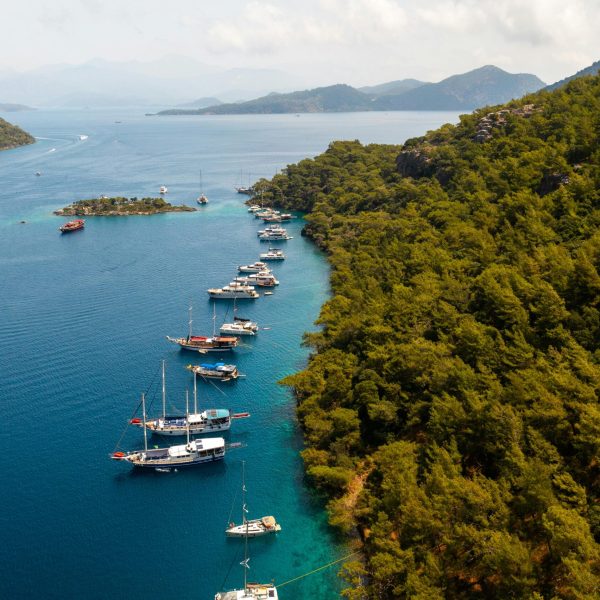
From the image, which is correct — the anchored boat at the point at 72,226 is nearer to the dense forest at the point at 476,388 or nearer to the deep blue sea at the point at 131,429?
the deep blue sea at the point at 131,429

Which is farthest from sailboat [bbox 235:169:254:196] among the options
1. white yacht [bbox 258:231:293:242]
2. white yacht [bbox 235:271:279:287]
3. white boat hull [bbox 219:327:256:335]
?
white boat hull [bbox 219:327:256:335]

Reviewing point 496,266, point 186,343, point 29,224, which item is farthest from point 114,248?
point 496,266

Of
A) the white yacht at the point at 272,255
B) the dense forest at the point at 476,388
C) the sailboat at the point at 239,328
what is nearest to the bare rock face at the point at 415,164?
the dense forest at the point at 476,388

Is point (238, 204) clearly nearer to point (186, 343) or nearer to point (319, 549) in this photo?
point (186, 343)

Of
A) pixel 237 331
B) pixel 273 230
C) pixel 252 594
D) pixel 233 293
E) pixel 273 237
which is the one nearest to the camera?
pixel 252 594

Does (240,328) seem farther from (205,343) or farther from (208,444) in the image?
(208,444)

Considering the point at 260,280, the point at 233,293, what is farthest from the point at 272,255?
the point at 233,293
